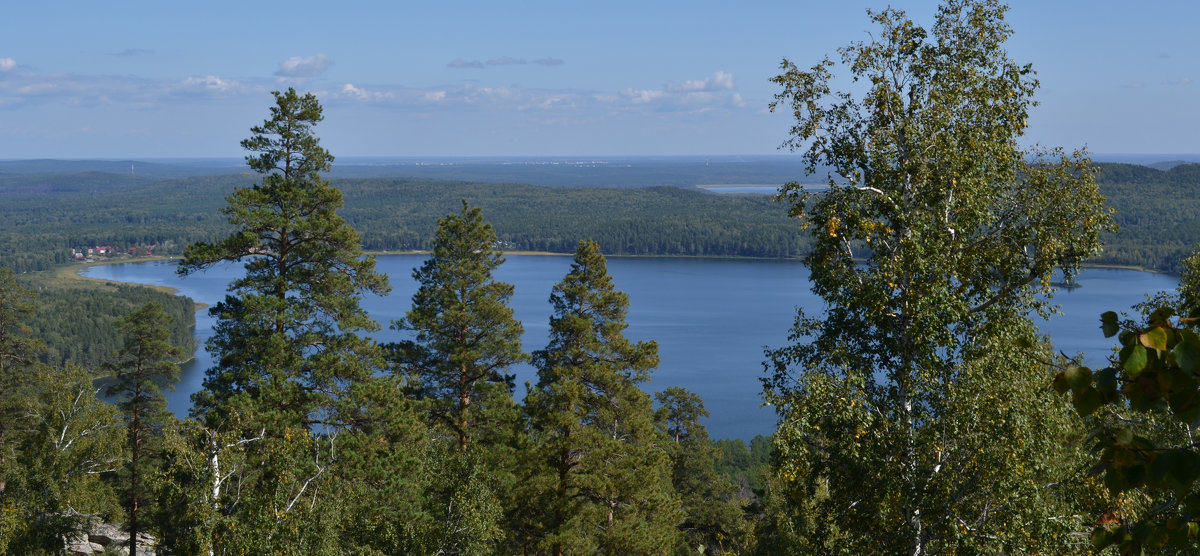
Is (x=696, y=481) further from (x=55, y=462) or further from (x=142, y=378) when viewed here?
(x=55, y=462)

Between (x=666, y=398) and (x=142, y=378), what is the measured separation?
1373cm

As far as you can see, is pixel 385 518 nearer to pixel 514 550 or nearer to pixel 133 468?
pixel 514 550

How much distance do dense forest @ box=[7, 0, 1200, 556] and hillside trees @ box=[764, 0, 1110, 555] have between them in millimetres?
24

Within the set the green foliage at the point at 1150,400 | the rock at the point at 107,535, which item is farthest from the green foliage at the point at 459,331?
the green foliage at the point at 1150,400

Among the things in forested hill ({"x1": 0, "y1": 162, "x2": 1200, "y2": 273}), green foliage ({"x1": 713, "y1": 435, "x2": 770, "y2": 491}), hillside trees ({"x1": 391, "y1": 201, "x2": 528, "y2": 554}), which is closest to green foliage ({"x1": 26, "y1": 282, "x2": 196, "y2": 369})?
green foliage ({"x1": 713, "y1": 435, "x2": 770, "y2": 491})

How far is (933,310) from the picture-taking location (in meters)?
6.52


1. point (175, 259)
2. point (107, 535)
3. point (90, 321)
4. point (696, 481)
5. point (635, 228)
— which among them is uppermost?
point (696, 481)

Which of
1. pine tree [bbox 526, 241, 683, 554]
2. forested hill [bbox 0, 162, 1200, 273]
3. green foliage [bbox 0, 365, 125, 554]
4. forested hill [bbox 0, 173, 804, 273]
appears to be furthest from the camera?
forested hill [bbox 0, 173, 804, 273]

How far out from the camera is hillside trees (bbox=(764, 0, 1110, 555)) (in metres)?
6.37

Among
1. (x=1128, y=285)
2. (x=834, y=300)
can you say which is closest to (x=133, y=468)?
Answer: (x=834, y=300)

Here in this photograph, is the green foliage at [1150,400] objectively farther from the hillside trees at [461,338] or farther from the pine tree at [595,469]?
the hillside trees at [461,338]

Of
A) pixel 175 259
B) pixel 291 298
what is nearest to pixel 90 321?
pixel 175 259

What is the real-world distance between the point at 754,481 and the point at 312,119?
2693 cm

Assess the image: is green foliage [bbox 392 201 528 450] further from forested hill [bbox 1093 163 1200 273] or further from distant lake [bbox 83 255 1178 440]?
forested hill [bbox 1093 163 1200 273]
